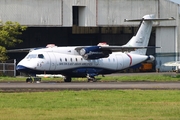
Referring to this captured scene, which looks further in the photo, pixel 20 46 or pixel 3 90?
pixel 20 46

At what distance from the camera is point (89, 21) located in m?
62.7

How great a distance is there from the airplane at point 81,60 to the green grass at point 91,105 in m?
13.1

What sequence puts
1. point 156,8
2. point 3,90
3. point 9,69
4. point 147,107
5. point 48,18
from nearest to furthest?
point 147,107 → point 3,90 → point 9,69 → point 48,18 → point 156,8

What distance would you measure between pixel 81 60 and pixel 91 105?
2095 cm

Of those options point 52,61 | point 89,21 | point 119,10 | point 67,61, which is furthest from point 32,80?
point 119,10

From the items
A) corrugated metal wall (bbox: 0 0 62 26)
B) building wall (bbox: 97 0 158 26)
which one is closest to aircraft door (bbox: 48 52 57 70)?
corrugated metal wall (bbox: 0 0 62 26)

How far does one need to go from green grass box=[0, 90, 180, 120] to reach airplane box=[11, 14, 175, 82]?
42.9 ft

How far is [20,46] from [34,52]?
2134 centimetres

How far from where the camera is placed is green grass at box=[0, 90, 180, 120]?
792 inches

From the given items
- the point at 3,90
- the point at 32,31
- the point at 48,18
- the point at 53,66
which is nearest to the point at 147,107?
the point at 3,90

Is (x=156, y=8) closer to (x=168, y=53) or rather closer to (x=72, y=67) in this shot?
(x=168, y=53)

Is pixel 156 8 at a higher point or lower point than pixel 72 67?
higher

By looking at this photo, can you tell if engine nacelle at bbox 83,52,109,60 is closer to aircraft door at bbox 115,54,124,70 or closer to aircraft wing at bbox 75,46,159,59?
aircraft wing at bbox 75,46,159,59

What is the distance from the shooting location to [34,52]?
42.8 m
